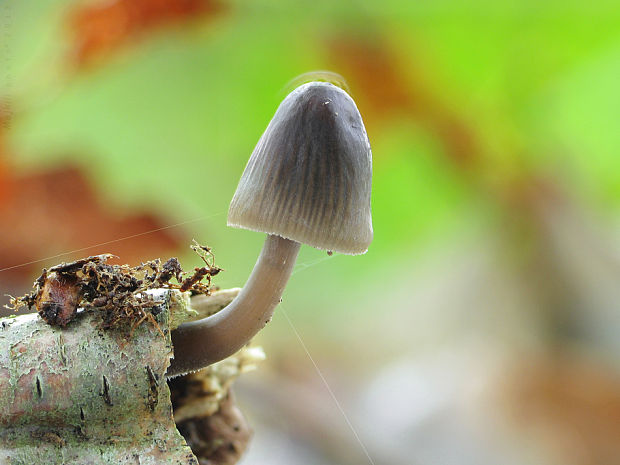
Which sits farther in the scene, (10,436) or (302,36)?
(302,36)

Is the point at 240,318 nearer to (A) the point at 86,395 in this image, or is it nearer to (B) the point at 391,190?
(A) the point at 86,395

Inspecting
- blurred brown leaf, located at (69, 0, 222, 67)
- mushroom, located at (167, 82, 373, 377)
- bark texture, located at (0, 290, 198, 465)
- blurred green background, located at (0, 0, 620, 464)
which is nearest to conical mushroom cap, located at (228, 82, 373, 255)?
mushroom, located at (167, 82, 373, 377)

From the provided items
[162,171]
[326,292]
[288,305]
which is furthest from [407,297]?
[162,171]

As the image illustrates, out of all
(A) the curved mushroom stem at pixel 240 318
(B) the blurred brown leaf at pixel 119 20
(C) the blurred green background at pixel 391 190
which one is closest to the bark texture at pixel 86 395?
(A) the curved mushroom stem at pixel 240 318

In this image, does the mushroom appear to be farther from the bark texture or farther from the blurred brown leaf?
the blurred brown leaf

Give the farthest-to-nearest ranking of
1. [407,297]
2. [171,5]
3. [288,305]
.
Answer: [407,297] < [288,305] < [171,5]

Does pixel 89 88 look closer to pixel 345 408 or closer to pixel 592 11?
pixel 345 408

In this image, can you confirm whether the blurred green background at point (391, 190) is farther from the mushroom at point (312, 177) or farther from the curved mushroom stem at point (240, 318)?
the mushroom at point (312, 177)
